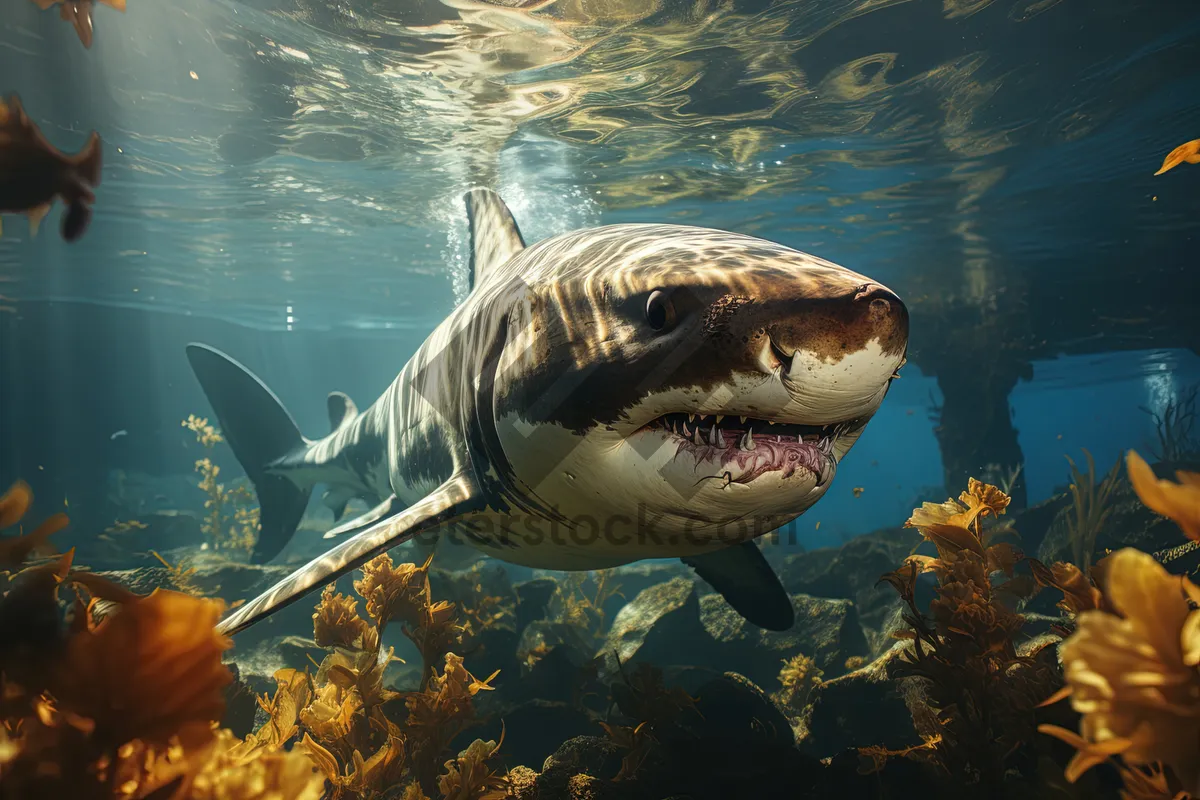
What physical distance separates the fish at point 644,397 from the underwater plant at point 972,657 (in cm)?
122

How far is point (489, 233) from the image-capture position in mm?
5191

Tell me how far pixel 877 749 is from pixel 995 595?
1.14 meters

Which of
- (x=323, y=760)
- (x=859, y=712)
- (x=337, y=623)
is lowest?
(x=859, y=712)

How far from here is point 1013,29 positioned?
9.49m

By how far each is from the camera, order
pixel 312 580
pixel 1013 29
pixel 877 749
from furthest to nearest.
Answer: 1. pixel 1013 29
2. pixel 877 749
3. pixel 312 580

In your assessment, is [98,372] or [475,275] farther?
[98,372]

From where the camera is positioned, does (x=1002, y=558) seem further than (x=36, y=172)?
Yes

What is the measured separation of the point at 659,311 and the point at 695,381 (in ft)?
1.08

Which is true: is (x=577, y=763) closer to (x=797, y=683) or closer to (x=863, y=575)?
(x=797, y=683)

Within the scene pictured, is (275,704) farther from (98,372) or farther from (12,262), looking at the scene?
(98,372)

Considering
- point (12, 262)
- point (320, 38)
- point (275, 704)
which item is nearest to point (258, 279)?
point (12, 262)

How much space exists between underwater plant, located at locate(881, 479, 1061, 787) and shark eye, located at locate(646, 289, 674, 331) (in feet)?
7.42

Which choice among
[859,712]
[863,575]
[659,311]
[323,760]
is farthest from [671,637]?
[659,311]

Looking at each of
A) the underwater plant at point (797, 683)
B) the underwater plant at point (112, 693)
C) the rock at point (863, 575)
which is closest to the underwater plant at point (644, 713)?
the underwater plant at point (112, 693)
